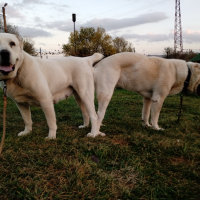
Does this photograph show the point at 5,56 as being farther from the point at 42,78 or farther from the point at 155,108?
A: the point at 155,108

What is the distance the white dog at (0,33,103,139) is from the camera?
2717 millimetres

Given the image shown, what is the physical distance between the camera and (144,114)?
15.8 feet

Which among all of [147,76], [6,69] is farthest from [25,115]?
[147,76]

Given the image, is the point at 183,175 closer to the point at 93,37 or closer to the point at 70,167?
the point at 70,167

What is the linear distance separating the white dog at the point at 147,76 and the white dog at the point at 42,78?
1.10 feet

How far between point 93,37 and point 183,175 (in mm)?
48449

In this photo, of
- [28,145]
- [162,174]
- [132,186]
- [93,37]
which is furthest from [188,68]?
[93,37]

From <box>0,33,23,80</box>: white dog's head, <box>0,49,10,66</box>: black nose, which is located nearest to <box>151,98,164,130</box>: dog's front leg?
<box>0,33,23,80</box>: white dog's head

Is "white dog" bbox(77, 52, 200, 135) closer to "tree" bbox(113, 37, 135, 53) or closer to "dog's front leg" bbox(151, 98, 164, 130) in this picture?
"dog's front leg" bbox(151, 98, 164, 130)

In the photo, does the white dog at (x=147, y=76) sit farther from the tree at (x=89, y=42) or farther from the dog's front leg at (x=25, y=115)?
the tree at (x=89, y=42)

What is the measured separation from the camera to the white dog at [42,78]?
2.72 m

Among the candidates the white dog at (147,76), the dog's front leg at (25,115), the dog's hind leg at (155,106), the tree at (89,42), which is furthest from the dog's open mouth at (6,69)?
the tree at (89,42)

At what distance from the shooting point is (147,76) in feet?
14.5

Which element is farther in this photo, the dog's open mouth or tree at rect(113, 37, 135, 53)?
tree at rect(113, 37, 135, 53)
